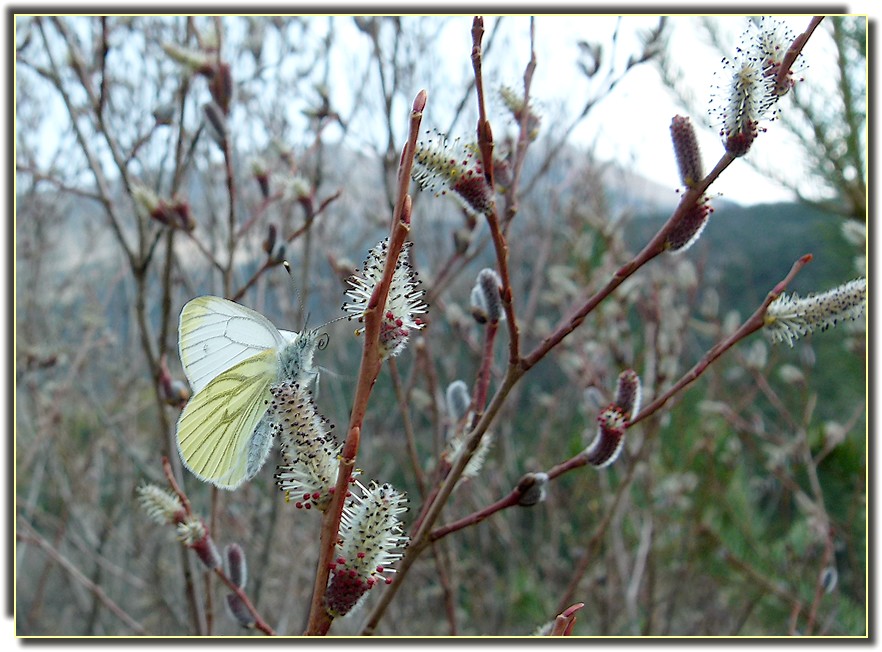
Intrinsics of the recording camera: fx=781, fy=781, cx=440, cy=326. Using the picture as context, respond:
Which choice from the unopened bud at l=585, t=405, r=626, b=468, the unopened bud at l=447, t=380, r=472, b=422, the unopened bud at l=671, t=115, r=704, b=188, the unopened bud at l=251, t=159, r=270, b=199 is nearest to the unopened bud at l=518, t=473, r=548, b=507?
the unopened bud at l=585, t=405, r=626, b=468

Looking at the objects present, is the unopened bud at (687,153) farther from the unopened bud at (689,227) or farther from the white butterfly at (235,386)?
the white butterfly at (235,386)

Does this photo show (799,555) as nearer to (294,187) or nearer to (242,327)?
(294,187)

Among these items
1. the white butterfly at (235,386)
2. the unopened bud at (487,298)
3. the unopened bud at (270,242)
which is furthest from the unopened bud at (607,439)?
the unopened bud at (270,242)

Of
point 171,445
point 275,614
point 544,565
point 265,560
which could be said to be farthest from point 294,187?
point 544,565

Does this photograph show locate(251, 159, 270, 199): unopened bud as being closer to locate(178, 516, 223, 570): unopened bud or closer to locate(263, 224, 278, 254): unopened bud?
locate(263, 224, 278, 254): unopened bud

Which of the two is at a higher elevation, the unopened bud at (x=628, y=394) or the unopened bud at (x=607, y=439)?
the unopened bud at (x=628, y=394)

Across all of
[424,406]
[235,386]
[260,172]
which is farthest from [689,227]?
[424,406]

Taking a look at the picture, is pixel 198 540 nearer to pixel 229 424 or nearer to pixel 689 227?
pixel 229 424
